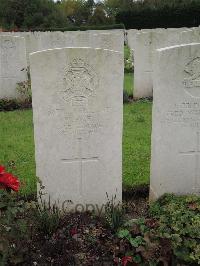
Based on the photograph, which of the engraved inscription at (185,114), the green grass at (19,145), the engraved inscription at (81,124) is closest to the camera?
the engraved inscription at (81,124)

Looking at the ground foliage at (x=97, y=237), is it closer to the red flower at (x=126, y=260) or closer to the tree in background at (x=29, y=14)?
the red flower at (x=126, y=260)

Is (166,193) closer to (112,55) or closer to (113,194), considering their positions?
(113,194)

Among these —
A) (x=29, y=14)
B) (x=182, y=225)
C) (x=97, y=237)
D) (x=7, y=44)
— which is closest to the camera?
(x=182, y=225)

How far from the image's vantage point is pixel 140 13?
3344 cm

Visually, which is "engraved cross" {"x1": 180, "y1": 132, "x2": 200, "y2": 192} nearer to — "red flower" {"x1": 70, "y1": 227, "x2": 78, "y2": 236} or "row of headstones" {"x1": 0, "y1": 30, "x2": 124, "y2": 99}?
"red flower" {"x1": 70, "y1": 227, "x2": 78, "y2": 236}

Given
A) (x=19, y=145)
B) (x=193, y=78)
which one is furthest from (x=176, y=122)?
(x=19, y=145)

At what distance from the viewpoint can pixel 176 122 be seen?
4605 millimetres

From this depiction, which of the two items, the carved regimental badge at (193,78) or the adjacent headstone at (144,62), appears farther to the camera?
the adjacent headstone at (144,62)

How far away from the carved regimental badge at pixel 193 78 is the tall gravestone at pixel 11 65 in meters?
6.60

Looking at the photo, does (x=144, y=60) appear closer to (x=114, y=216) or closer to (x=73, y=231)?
(x=114, y=216)

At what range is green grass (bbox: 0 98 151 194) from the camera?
18.7 ft

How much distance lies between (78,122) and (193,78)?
1.26 m

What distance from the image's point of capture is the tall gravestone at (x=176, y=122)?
442 cm

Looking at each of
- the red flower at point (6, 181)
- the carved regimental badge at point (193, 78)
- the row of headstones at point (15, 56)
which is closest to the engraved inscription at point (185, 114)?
the carved regimental badge at point (193, 78)
